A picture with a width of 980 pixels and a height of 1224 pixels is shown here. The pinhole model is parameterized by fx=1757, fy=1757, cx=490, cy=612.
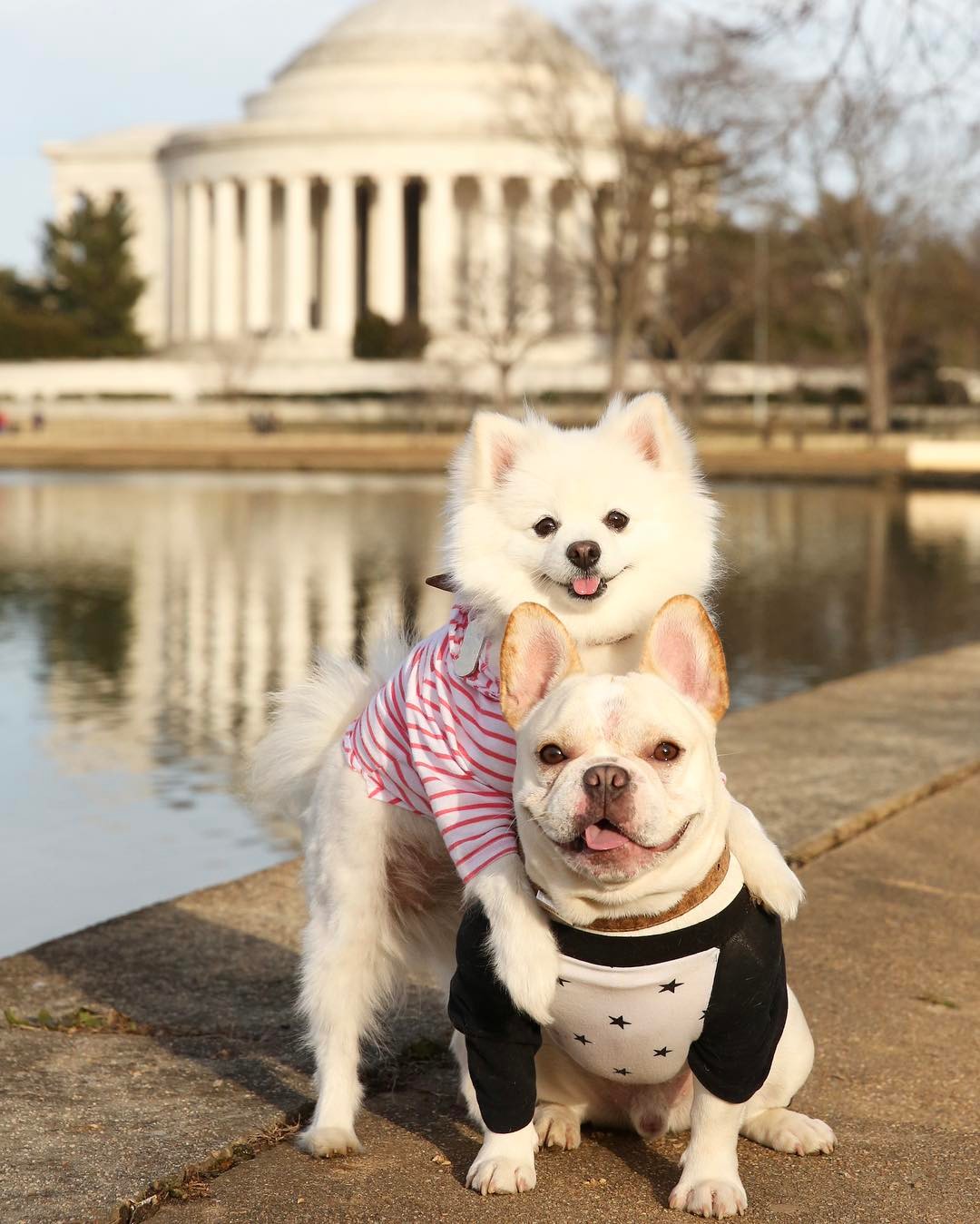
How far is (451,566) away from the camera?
408 cm

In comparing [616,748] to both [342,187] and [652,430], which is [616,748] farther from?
[342,187]

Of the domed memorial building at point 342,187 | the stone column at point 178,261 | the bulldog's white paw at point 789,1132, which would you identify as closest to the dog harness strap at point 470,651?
the bulldog's white paw at point 789,1132

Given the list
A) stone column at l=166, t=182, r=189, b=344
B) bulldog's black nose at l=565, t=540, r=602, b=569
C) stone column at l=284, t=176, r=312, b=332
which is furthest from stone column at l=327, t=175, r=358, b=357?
bulldog's black nose at l=565, t=540, r=602, b=569

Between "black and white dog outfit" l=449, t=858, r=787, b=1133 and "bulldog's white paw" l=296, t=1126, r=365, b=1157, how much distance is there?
1.41ft

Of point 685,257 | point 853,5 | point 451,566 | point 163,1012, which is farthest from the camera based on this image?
point 685,257

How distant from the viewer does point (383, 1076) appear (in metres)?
4.65

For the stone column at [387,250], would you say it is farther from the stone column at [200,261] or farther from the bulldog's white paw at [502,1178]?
the bulldog's white paw at [502,1178]

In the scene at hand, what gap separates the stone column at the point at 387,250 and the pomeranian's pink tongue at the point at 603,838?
88.1m

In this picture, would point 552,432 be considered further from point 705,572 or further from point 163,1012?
point 163,1012

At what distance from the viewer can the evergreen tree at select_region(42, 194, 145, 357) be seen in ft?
306

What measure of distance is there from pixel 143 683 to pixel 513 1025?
9433 millimetres

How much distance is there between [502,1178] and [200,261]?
96831mm

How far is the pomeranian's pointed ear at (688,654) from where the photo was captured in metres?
3.64

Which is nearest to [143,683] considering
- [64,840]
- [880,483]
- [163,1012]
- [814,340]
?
[64,840]
